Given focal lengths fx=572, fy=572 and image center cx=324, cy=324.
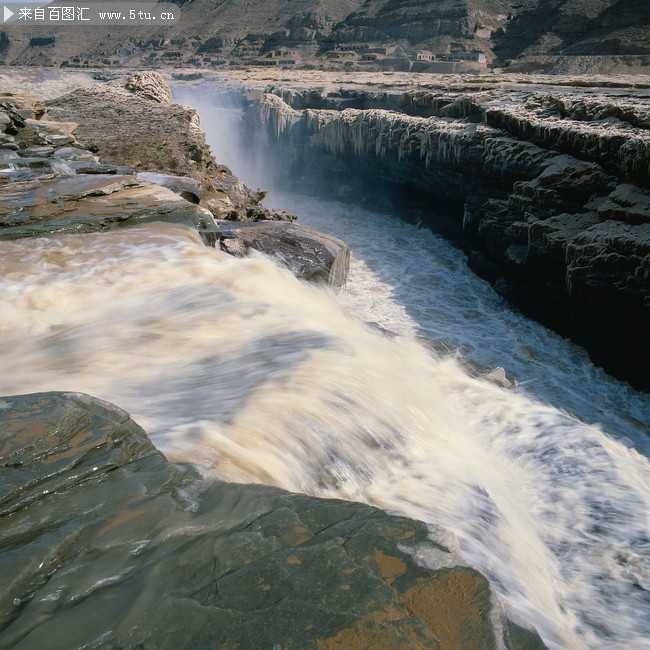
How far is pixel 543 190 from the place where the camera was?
25.0 feet

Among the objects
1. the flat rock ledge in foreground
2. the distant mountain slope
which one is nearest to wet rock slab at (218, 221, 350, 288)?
the flat rock ledge in foreground

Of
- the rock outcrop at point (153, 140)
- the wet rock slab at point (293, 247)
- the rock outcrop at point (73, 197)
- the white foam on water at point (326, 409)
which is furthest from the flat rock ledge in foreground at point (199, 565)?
the rock outcrop at point (153, 140)

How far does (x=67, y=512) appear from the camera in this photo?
1.62 metres

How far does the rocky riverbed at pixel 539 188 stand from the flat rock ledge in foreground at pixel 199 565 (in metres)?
5.46

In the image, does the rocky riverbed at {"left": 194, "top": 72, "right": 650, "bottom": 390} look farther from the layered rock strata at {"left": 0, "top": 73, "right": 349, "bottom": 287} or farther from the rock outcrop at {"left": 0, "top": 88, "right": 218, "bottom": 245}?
the rock outcrop at {"left": 0, "top": 88, "right": 218, "bottom": 245}

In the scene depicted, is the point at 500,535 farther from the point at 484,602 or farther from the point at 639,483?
the point at 639,483

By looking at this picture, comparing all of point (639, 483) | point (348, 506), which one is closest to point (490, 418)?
point (639, 483)

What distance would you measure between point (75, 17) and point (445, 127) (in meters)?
68.6

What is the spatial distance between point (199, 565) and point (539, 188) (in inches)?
292

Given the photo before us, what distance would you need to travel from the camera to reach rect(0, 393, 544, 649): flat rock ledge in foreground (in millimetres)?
1270

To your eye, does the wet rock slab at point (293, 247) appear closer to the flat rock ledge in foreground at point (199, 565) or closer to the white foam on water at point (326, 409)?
the white foam on water at point (326, 409)

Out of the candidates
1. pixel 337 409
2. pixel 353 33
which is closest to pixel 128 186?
pixel 337 409

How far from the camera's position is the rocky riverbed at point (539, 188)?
6324 millimetres

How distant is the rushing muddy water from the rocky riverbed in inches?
53.6
